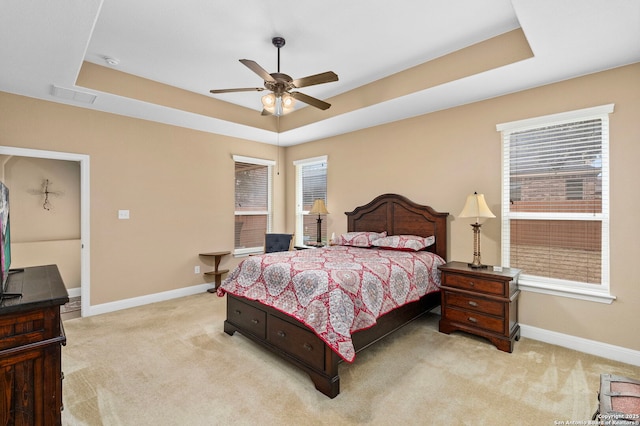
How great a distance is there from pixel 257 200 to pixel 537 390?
15.7 feet

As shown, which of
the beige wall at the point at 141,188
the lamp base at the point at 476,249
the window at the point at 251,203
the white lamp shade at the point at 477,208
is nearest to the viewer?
the white lamp shade at the point at 477,208

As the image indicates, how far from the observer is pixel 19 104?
133 inches

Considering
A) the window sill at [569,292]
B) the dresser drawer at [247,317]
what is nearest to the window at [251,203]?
the dresser drawer at [247,317]

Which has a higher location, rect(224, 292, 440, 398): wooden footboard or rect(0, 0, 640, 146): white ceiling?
rect(0, 0, 640, 146): white ceiling

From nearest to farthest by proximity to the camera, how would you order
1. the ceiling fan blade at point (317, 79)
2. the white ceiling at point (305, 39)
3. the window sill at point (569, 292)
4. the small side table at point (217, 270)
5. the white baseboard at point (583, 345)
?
the white ceiling at point (305, 39)
the ceiling fan blade at point (317, 79)
the white baseboard at point (583, 345)
the window sill at point (569, 292)
the small side table at point (217, 270)

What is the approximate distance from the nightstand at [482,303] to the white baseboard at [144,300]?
3.43 metres

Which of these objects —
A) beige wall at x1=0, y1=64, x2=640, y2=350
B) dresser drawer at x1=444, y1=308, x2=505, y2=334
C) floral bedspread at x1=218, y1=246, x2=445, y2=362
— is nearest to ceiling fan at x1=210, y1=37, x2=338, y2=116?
floral bedspread at x1=218, y1=246, x2=445, y2=362

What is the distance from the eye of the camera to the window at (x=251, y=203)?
5.46 meters

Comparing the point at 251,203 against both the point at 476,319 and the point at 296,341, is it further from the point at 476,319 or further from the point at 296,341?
the point at 476,319

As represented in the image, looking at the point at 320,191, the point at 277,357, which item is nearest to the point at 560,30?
the point at 277,357

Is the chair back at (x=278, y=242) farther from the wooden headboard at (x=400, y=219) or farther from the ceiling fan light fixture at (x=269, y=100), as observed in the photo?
the ceiling fan light fixture at (x=269, y=100)

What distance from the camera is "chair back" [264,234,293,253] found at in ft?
16.0

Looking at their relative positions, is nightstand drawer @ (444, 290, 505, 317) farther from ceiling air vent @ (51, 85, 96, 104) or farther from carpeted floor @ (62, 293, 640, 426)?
ceiling air vent @ (51, 85, 96, 104)

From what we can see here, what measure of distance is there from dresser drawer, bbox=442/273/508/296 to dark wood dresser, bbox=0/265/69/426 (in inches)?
127
